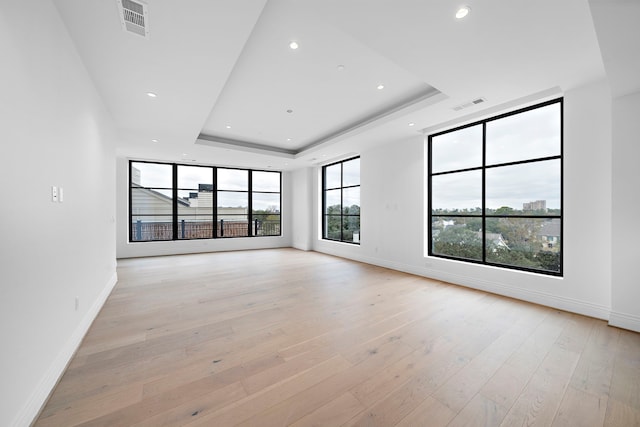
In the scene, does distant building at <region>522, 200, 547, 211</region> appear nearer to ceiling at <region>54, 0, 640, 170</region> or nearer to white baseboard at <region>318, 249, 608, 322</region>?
white baseboard at <region>318, 249, 608, 322</region>

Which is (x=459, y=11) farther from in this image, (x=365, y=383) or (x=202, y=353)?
→ (x=202, y=353)

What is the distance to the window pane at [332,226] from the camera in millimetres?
7609

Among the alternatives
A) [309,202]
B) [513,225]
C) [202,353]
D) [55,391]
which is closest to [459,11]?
[513,225]

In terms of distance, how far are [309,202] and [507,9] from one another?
6.88 meters

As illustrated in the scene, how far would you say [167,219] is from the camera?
7.54 meters

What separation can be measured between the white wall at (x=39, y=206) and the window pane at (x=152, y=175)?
514 cm

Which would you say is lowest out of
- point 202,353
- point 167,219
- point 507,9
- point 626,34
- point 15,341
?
point 202,353

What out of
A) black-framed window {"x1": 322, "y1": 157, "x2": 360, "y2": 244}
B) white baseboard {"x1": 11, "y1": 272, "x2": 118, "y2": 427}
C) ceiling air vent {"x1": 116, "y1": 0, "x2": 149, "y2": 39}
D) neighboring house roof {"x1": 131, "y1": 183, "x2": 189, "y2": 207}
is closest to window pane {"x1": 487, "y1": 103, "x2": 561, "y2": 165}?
black-framed window {"x1": 322, "y1": 157, "x2": 360, "y2": 244}

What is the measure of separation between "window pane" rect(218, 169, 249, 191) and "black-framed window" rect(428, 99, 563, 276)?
6.06 meters

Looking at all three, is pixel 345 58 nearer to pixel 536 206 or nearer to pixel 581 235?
pixel 536 206

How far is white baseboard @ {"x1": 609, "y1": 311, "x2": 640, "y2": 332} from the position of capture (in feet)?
8.69

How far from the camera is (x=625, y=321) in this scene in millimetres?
2705

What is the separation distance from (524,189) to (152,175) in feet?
29.0

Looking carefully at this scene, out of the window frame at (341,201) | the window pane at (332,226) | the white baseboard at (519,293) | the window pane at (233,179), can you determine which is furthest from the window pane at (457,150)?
the window pane at (233,179)
